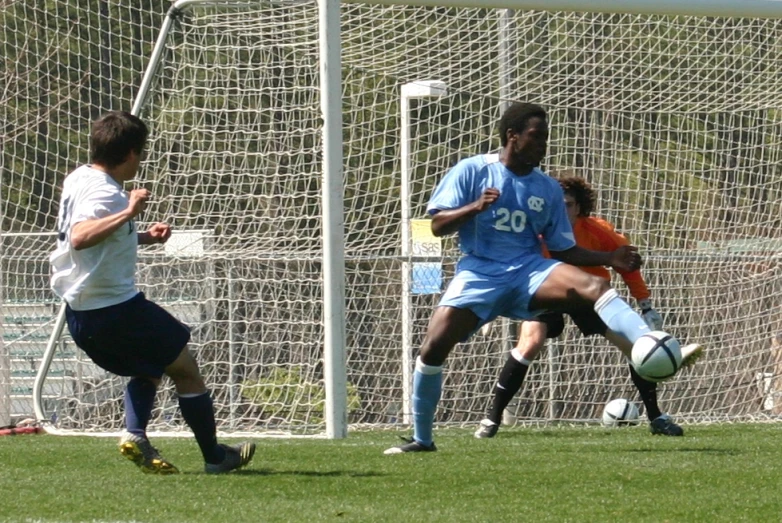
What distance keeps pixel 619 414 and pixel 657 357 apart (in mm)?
4423

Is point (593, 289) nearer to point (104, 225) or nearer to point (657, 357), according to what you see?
point (657, 357)

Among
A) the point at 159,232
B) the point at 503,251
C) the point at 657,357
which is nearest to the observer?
the point at 159,232

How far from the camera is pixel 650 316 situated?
950 centimetres

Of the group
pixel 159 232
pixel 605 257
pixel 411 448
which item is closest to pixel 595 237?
pixel 605 257

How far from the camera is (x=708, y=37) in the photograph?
38.2 feet

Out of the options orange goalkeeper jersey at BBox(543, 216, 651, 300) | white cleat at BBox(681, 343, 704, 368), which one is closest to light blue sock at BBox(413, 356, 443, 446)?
white cleat at BBox(681, 343, 704, 368)

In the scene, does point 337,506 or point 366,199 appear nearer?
point 337,506

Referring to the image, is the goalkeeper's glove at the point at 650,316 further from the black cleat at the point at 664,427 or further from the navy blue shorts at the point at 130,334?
the navy blue shorts at the point at 130,334

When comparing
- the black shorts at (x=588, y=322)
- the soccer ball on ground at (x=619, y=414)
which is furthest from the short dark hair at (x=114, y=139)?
the soccer ball on ground at (x=619, y=414)

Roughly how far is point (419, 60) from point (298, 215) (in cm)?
156

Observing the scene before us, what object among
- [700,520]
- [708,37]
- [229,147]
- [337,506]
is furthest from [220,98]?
[700,520]

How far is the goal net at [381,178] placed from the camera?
10.4 meters

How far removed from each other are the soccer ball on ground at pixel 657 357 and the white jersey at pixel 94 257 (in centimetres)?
226

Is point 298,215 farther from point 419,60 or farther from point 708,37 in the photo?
point 708,37
